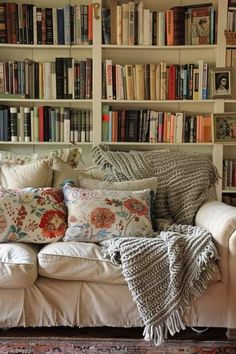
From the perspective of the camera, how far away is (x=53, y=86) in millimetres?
2994

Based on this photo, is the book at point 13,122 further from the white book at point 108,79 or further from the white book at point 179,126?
the white book at point 179,126

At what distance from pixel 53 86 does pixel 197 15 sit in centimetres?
117

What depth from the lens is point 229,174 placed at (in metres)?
3.07

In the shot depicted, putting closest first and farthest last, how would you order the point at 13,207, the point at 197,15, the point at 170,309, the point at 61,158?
the point at 170,309
the point at 13,207
the point at 61,158
the point at 197,15

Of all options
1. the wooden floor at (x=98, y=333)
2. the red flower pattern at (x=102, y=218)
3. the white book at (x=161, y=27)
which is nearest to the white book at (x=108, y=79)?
the white book at (x=161, y=27)

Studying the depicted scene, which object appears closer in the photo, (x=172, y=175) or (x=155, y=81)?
(x=172, y=175)

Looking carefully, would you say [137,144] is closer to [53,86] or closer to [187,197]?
[53,86]

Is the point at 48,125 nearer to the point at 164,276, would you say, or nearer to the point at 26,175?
the point at 26,175

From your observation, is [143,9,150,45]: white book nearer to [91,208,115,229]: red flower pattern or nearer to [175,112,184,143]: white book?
[175,112,184,143]: white book

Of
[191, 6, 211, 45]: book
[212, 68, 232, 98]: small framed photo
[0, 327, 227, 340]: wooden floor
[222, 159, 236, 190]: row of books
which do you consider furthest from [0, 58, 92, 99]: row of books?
[0, 327, 227, 340]: wooden floor

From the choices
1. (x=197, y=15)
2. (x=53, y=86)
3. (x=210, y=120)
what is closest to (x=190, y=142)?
(x=210, y=120)

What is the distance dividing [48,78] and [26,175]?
1.08 metres

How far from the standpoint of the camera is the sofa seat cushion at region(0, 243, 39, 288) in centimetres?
168

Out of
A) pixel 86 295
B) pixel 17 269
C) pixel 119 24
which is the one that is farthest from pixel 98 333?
pixel 119 24
